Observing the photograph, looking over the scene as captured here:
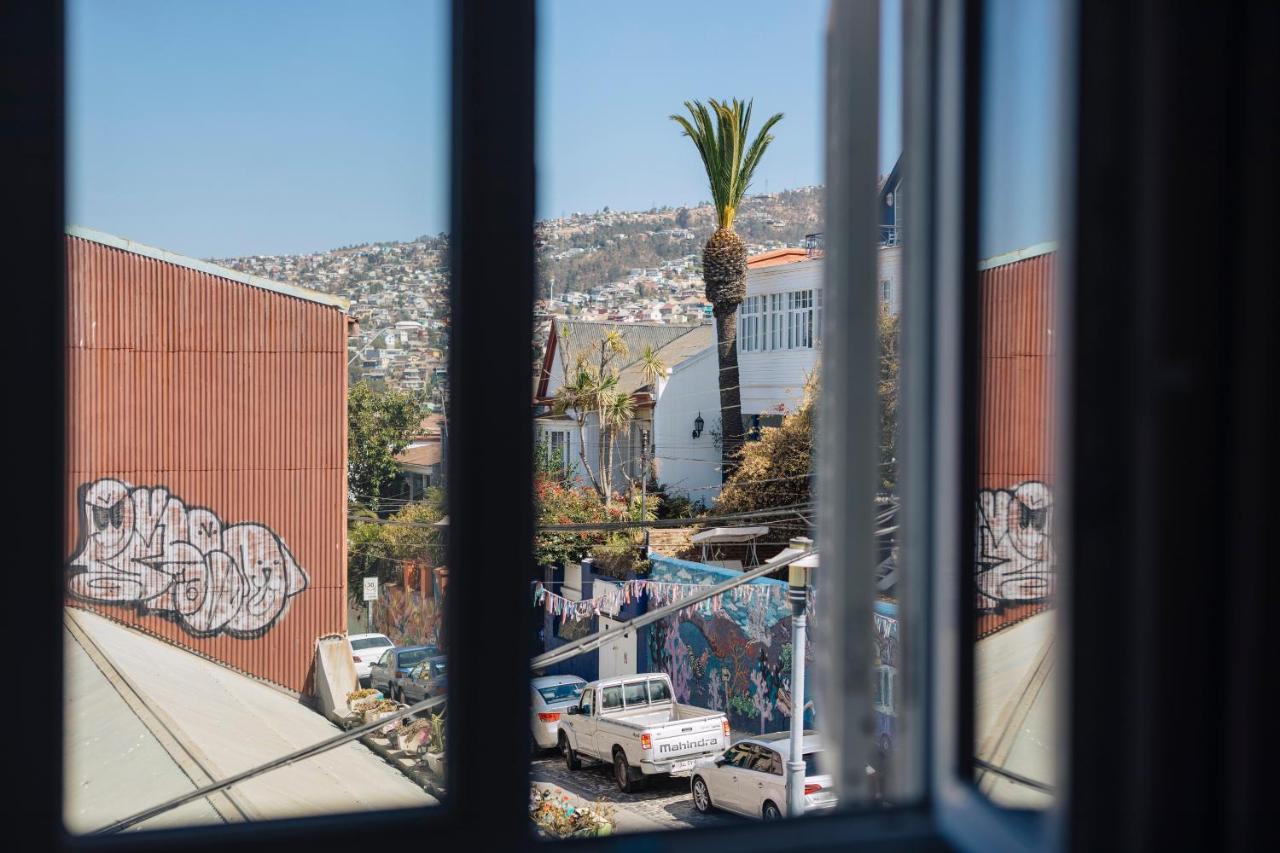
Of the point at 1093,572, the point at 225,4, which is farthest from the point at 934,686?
the point at 225,4

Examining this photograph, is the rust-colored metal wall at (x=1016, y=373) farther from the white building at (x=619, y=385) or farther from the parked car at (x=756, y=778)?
the white building at (x=619, y=385)

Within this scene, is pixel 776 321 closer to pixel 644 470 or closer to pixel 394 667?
pixel 644 470

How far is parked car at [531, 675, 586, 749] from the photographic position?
1281 cm

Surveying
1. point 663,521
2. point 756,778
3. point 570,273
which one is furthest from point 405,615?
A: point 570,273

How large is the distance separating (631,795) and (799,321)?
26.3ft

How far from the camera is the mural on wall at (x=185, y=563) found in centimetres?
1188

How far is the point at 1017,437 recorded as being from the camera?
4.77 feet

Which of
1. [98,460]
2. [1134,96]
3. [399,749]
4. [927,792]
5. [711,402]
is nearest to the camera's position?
[1134,96]

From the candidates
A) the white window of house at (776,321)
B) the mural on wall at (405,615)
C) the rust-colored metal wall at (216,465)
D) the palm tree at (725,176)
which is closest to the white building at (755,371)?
the white window of house at (776,321)

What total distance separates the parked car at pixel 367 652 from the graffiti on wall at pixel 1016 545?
39.2ft

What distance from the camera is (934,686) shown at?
126 cm

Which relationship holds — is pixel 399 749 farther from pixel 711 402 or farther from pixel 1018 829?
pixel 1018 829

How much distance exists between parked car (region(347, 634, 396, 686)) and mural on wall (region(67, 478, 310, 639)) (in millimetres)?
1190

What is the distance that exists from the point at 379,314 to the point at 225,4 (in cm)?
362
